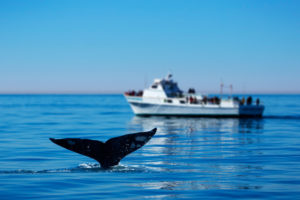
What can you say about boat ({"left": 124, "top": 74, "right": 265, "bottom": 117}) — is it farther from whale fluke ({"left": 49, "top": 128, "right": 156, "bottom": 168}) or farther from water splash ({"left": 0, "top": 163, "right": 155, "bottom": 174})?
whale fluke ({"left": 49, "top": 128, "right": 156, "bottom": 168})

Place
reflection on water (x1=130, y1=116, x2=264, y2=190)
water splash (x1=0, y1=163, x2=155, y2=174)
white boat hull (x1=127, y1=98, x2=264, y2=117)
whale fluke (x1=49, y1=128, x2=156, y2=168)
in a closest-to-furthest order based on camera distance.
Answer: whale fluke (x1=49, y1=128, x2=156, y2=168) < reflection on water (x1=130, y1=116, x2=264, y2=190) < water splash (x1=0, y1=163, x2=155, y2=174) < white boat hull (x1=127, y1=98, x2=264, y2=117)

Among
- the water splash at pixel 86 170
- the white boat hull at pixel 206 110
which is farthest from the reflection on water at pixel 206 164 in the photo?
the white boat hull at pixel 206 110

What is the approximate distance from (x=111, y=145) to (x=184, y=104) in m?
42.1

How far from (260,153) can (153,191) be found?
31.0ft

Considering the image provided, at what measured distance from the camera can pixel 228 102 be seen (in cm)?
5194

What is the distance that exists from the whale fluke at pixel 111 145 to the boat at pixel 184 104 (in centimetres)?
4145

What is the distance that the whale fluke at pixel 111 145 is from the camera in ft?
32.4

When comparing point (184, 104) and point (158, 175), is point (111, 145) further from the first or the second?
point (184, 104)

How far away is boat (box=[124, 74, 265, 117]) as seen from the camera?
2031 inches

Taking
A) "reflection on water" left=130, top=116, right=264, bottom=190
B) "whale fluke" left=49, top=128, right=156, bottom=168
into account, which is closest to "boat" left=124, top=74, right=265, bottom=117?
"reflection on water" left=130, top=116, right=264, bottom=190

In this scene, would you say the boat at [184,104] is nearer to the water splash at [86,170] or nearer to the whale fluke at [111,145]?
the water splash at [86,170]

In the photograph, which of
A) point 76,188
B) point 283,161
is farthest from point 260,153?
point 76,188

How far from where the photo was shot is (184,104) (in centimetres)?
5225

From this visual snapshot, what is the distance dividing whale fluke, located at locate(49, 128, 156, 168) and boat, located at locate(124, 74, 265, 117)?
41.4m
